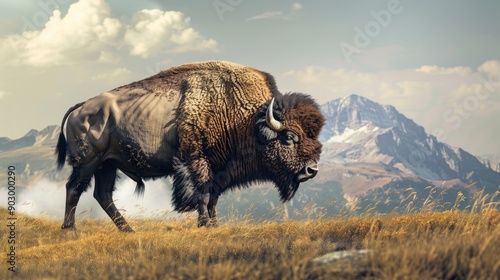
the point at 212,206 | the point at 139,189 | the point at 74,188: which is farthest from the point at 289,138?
the point at 74,188

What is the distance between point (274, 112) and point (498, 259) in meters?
7.43

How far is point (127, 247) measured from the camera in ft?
33.7

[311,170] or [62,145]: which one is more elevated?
[62,145]

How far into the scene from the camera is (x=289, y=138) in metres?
12.6

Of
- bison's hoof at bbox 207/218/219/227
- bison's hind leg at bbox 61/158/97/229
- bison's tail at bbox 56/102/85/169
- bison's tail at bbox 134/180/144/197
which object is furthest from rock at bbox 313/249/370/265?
bison's tail at bbox 56/102/85/169

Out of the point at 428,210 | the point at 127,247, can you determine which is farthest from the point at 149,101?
the point at 428,210

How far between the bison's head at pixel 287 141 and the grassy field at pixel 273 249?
1.38 m

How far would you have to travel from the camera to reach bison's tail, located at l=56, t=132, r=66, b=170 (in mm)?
13931

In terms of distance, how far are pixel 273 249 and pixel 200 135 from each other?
4793 mm

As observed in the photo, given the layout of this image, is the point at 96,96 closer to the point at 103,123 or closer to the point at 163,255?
the point at 103,123

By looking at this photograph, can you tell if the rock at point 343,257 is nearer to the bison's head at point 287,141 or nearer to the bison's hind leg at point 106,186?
the bison's head at point 287,141

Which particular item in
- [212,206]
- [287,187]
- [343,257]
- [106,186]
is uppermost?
[106,186]

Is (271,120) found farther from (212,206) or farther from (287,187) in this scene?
(212,206)

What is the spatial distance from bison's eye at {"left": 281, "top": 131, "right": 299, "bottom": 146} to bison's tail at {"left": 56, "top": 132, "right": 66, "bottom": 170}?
5823mm
